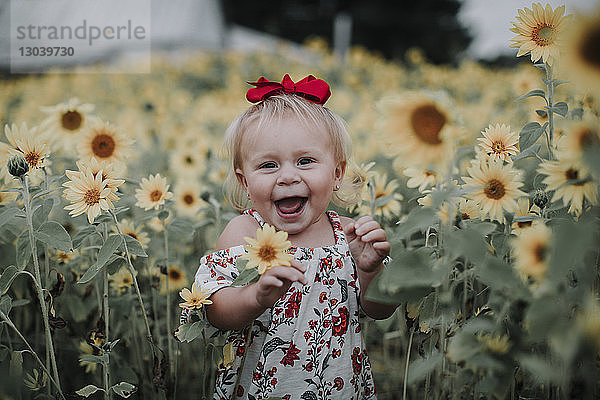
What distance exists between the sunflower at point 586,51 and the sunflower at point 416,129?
203 millimetres

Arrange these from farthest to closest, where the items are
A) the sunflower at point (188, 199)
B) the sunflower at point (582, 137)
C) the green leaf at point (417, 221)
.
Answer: the sunflower at point (188, 199)
the green leaf at point (417, 221)
the sunflower at point (582, 137)

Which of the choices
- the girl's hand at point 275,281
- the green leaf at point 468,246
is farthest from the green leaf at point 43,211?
the green leaf at point 468,246

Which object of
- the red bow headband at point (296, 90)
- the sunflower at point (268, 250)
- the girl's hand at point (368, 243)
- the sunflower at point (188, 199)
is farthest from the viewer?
the sunflower at point (188, 199)

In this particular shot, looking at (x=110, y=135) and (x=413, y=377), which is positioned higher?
(x=110, y=135)

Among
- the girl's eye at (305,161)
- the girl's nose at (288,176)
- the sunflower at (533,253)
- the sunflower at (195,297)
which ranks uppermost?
the girl's eye at (305,161)

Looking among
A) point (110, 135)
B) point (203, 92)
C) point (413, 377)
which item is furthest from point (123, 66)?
point (413, 377)

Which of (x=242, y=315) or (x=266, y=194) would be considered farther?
(x=266, y=194)

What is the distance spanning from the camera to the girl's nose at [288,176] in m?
1.26

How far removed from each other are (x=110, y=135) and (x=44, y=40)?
256cm

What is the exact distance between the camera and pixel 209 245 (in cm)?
228

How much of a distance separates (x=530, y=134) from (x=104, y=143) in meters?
1.17

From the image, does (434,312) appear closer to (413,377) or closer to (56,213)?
(413,377)

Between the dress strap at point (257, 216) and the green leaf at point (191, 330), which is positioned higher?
the dress strap at point (257, 216)

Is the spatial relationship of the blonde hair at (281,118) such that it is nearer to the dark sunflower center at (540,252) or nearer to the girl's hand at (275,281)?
the girl's hand at (275,281)
